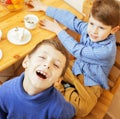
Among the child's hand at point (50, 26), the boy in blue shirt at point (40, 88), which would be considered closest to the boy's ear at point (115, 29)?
the child's hand at point (50, 26)

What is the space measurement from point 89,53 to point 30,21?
0.34 m

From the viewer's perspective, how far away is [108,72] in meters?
1.42

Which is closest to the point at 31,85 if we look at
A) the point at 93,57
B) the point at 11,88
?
the point at 11,88

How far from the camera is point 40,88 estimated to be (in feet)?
3.30

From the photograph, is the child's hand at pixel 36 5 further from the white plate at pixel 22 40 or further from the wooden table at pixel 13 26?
the white plate at pixel 22 40

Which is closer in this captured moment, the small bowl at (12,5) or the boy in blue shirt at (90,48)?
the boy in blue shirt at (90,48)

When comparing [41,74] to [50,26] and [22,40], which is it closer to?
[22,40]

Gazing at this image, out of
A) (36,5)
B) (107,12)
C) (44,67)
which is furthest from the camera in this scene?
(36,5)

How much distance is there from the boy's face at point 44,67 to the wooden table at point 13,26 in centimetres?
27

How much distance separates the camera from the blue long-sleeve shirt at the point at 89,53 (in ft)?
4.37

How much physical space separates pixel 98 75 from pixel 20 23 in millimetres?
470

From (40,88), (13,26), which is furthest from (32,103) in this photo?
(13,26)

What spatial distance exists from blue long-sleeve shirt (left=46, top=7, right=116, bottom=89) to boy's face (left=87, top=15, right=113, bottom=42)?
28 millimetres

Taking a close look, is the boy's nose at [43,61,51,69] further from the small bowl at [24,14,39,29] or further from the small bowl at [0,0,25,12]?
the small bowl at [0,0,25,12]
